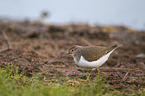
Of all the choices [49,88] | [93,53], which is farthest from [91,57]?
[49,88]

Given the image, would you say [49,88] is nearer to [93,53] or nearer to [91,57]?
[91,57]

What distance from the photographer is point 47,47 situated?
973 centimetres

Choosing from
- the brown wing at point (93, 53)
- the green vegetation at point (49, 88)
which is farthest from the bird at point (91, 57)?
the green vegetation at point (49, 88)

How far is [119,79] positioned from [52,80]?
192cm

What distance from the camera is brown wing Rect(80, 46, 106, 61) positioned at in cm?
464

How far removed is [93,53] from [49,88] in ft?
5.89

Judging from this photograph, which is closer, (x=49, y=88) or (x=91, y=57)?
(x=49, y=88)

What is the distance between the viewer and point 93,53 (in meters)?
4.73

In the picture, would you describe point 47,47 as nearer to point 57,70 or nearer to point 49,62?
point 49,62

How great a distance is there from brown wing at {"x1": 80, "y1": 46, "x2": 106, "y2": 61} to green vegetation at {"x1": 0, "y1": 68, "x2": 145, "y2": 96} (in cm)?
73

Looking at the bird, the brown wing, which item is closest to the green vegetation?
the bird

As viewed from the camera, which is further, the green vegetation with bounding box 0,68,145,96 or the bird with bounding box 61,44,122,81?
the bird with bounding box 61,44,122,81

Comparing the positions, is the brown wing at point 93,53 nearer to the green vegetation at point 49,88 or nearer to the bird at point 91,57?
the bird at point 91,57

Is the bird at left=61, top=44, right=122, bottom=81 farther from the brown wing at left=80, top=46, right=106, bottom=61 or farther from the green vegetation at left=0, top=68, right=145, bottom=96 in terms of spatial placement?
the green vegetation at left=0, top=68, right=145, bottom=96
